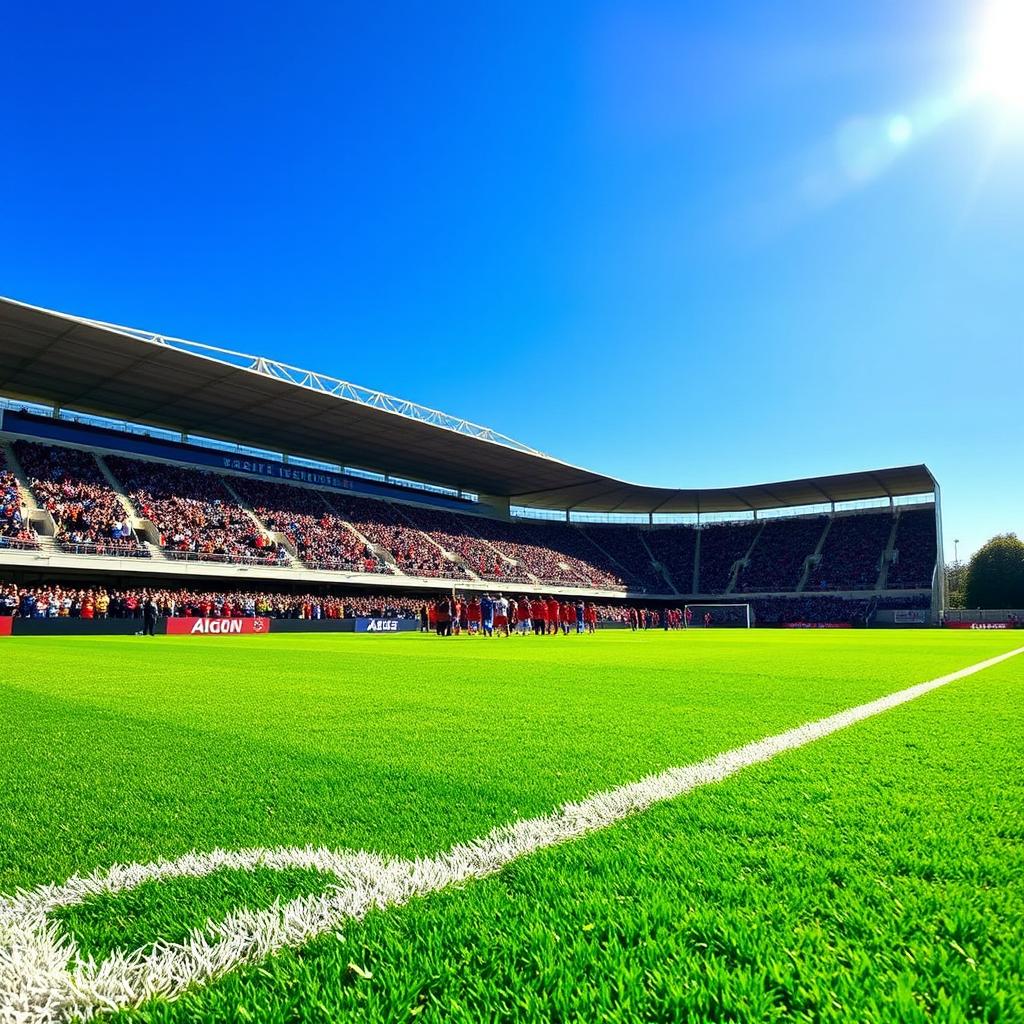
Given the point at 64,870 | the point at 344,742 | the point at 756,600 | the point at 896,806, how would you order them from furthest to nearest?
1. the point at 756,600
2. the point at 344,742
3. the point at 896,806
4. the point at 64,870

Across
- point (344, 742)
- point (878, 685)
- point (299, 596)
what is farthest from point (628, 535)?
point (344, 742)

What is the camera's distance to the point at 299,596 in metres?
36.9

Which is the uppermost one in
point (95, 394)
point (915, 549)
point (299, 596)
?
point (95, 394)

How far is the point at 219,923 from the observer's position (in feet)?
6.18

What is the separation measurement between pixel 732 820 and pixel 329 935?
1.59 metres

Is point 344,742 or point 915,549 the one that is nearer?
point 344,742

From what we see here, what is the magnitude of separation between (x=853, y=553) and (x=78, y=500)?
53.0 meters

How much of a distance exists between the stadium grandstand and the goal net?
2.99m

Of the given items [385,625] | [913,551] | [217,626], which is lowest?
[385,625]

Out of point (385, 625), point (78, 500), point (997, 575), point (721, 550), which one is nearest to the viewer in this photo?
point (78, 500)

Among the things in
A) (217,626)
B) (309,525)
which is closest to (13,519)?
(217,626)

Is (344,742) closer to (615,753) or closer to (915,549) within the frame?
(615,753)

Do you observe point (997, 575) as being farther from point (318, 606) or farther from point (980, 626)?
point (318, 606)

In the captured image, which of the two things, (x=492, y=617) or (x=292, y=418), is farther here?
(x=292, y=418)
